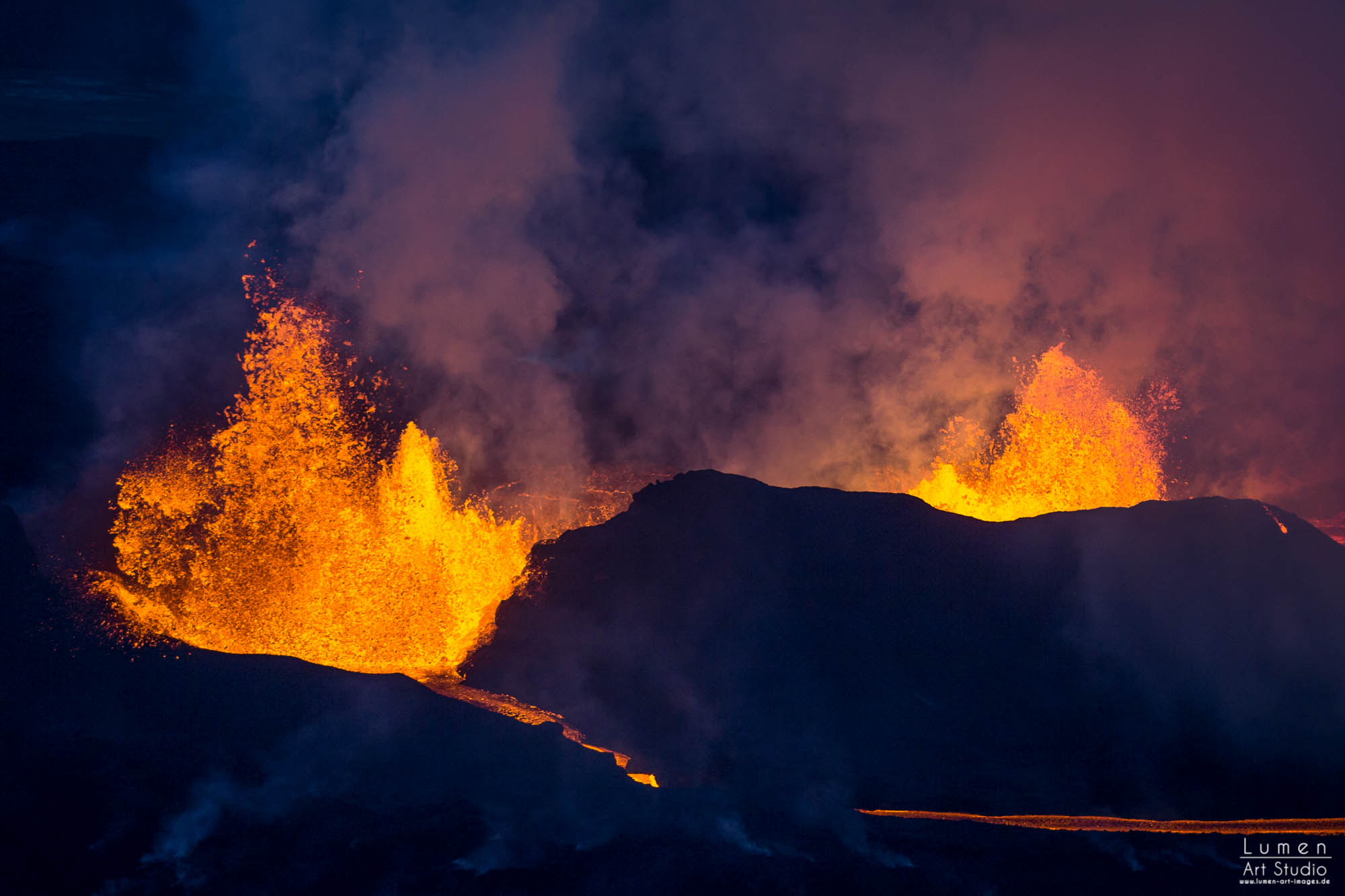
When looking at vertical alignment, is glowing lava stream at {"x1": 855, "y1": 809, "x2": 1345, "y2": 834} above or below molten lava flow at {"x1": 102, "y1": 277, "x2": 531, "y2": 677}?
below

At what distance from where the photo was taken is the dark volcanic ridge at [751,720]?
14.4 ft

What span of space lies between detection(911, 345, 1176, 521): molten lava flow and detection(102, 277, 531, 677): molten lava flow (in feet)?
15.9

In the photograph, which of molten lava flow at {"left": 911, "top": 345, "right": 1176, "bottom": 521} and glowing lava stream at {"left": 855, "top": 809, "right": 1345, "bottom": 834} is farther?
molten lava flow at {"left": 911, "top": 345, "right": 1176, "bottom": 521}

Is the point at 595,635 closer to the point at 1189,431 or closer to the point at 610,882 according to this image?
the point at 610,882

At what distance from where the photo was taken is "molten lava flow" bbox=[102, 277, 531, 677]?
261 inches

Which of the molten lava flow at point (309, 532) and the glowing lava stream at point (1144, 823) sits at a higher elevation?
the molten lava flow at point (309, 532)

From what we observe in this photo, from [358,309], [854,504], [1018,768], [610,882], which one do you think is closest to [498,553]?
[358,309]

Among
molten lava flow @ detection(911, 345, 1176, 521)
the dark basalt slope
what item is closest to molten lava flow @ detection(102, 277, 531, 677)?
the dark basalt slope

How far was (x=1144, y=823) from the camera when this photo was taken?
5.11 meters

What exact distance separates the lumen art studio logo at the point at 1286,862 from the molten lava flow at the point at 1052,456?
13.9ft

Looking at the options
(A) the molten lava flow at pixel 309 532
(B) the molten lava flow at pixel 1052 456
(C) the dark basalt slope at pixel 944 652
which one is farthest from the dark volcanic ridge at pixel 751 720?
(B) the molten lava flow at pixel 1052 456

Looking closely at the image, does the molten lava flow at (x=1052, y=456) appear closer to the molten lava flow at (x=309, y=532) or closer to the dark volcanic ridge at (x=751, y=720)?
the dark volcanic ridge at (x=751, y=720)

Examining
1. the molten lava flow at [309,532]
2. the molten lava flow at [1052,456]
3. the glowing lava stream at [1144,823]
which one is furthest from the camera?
the molten lava flow at [1052,456]

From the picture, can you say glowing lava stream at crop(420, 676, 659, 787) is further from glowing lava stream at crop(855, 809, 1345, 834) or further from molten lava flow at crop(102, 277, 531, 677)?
glowing lava stream at crop(855, 809, 1345, 834)
